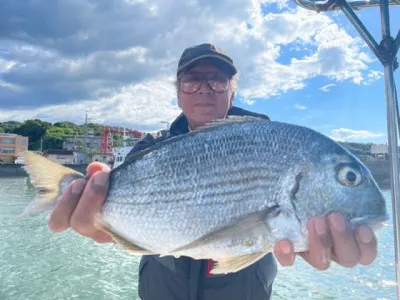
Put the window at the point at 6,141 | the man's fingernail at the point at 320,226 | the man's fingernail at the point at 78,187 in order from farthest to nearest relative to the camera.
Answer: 1. the window at the point at 6,141
2. the man's fingernail at the point at 78,187
3. the man's fingernail at the point at 320,226

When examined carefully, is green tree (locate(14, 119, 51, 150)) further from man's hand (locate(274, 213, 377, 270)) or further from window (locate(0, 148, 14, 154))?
man's hand (locate(274, 213, 377, 270))

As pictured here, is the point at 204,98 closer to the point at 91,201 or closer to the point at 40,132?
the point at 91,201

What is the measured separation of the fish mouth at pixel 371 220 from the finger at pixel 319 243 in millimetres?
161

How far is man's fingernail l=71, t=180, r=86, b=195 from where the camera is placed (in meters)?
2.33

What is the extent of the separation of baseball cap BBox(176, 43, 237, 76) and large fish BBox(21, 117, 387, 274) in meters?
1.15

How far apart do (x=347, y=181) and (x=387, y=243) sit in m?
13.7

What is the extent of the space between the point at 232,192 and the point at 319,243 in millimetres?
541

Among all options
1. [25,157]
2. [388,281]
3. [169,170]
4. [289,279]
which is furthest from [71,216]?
[388,281]

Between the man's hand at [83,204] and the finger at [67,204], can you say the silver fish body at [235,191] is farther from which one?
the finger at [67,204]

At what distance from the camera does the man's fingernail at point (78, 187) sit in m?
2.33

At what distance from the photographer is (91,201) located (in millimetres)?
2234

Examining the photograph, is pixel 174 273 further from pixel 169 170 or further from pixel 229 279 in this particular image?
pixel 169 170

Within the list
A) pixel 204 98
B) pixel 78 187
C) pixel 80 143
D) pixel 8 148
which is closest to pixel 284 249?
pixel 78 187

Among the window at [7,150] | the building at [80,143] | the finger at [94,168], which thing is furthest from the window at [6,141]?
the finger at [94,168]
